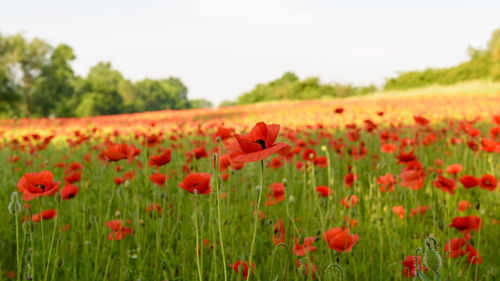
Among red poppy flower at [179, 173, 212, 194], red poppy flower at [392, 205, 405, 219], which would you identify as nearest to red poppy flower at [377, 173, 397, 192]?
red poppy flower at [392, 205, 405, 219]

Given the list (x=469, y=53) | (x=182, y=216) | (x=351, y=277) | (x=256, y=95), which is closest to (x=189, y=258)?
(x=182, y=216)

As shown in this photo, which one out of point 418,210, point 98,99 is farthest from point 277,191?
point 98,99

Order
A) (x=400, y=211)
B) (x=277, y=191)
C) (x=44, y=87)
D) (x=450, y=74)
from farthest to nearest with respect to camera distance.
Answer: (x=44, y=87) → (x=450, y=74) → (x=400, y=211) → (x=277, y=191)

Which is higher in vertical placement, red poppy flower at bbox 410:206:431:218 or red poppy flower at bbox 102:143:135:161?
red poppy flower at bbox 102:143:135:161

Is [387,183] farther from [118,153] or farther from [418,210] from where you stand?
[118,153]

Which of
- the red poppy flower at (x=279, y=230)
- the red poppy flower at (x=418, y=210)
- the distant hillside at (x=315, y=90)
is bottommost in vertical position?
the red poppy flower at (x=418, y=210)

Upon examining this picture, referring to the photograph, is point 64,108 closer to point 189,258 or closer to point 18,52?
point 18,52

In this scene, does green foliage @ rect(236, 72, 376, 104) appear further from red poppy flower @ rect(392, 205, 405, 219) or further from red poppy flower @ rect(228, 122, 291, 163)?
red poppy flower @ rect(228, 122, 291, 163)

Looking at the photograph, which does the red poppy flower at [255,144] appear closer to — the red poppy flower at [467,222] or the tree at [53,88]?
the red poppy flower at [467,222]

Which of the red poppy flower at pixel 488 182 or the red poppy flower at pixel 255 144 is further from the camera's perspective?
the red poppy flower at pixel 488 182

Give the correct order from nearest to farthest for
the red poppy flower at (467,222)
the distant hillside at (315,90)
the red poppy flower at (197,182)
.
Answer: the red poppy flower at (197,182)
the red poppy flower at (467,222)
the distant hillside at (315,90)

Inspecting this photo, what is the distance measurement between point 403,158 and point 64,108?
1566 inches

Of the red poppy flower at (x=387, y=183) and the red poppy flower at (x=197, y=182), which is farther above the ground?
the red poppy flower at (x=197, y=182)

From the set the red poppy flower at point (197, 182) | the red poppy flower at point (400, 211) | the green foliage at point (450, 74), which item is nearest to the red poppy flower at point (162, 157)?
the red poppy flower at point (197, 182)
